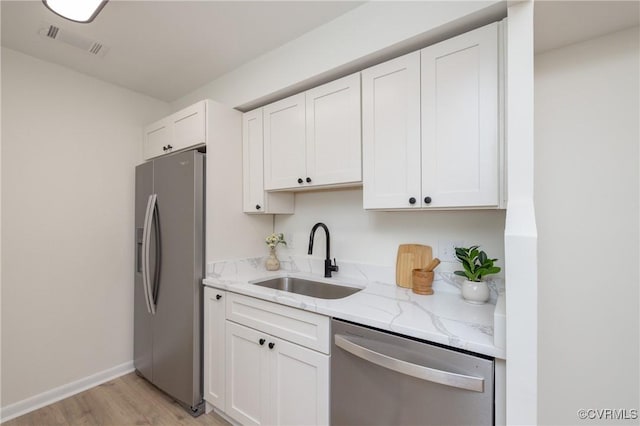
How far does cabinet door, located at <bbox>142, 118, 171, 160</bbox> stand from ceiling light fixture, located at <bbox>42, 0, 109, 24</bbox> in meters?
0.94

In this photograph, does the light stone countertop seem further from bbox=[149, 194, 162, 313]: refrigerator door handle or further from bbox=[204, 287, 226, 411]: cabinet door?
bbox=[149, 194, 162, 313]: refrigerator door handle

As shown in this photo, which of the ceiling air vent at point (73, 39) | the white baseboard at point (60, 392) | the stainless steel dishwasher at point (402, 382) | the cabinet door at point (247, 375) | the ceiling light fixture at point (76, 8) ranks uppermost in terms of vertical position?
the ceiling air vent at point (73, 39)

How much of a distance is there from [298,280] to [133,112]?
2178 millimetres

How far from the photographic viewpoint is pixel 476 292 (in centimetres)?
136

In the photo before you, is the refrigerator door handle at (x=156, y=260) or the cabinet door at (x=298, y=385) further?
the refrigerator door handle at (x=156, y=260)

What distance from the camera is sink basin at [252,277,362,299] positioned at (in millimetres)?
1881

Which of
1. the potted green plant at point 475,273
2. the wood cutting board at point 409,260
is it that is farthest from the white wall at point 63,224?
the potted green plant at point 475,273

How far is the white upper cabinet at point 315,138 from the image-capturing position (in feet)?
5.42

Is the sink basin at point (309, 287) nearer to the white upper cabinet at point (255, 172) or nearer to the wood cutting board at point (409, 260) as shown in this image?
the wood cutting board at point (409, 260)

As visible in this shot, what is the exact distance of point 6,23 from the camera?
1673mm

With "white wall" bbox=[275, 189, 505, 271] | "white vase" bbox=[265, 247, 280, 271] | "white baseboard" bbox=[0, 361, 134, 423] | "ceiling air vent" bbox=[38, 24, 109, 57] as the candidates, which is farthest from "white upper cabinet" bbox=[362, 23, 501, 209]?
"white baseboard" bbox=[0, 361, 134, 423]

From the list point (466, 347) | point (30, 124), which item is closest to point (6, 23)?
point (30, 124)

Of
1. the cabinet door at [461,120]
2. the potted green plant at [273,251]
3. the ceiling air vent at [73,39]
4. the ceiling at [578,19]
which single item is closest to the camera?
the ceiling at [578,19]

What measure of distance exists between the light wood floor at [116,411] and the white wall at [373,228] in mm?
1366
